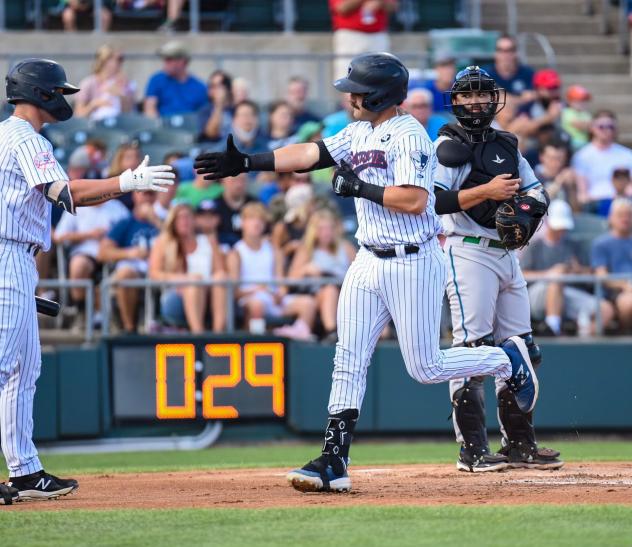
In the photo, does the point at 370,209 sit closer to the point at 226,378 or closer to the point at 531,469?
the point at 531,469

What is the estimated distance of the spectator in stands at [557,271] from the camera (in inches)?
446

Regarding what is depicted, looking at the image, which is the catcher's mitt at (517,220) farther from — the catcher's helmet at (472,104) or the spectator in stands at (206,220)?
the spectator in stands at (206,220)

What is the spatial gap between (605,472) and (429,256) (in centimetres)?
195

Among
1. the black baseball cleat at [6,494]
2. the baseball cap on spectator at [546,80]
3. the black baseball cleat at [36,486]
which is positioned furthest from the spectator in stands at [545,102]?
the black baseball cleat at [6,494]

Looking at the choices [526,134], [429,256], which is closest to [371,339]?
[429,256]

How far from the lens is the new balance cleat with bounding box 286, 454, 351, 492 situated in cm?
654

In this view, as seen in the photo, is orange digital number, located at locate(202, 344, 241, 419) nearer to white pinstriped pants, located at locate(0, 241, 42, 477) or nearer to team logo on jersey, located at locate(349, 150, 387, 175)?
white pinstriped pants, located at locate(0, 241, 42, 477)

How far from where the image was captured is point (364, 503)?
6.29m

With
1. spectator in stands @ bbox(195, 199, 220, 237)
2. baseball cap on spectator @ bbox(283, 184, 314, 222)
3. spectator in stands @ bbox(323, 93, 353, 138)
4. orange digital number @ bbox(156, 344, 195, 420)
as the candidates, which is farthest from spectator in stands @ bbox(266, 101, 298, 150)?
orange digital number @ bbox(156, 344, 195, 420)

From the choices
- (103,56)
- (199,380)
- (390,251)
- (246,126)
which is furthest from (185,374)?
(390,251)

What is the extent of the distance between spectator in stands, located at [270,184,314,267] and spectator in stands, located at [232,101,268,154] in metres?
1.15

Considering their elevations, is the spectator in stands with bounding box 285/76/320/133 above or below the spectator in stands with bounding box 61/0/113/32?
below

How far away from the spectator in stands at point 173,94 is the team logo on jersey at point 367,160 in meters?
7.54

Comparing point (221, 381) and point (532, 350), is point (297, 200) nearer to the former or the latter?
point (221, 381)
